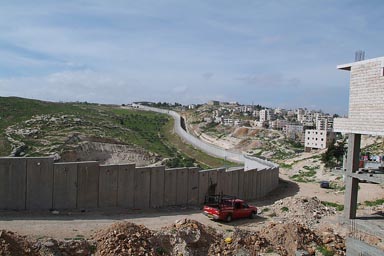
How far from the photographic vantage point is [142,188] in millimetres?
22250

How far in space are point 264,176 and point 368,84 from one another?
13.5 metres

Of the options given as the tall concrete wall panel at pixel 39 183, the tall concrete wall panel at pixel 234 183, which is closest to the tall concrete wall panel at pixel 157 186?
the tall concrete wall panel at pixel 39 183

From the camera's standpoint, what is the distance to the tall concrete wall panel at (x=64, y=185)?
19.1 metres

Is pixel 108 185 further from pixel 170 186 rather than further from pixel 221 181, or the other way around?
pixel 221 181

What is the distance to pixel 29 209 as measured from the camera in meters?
18.5

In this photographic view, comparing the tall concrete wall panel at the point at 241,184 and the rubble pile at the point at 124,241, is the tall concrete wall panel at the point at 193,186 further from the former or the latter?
the rubble pile at the point at 124,241

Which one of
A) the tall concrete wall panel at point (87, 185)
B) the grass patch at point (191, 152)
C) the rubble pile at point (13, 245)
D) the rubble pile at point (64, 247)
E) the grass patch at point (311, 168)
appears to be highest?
the tall concrete wall panel at point (87, 185)

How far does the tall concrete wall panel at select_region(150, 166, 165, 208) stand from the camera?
22.8 m

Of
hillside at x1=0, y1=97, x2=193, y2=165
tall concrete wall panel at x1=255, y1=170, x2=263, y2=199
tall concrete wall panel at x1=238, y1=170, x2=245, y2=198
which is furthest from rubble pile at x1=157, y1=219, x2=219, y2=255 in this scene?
hillside at x1=0, y1=97, x2=193, y2=165

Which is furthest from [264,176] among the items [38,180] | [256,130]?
[256,130]

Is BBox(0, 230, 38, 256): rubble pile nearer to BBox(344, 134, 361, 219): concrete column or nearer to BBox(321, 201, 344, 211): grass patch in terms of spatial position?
BBox(344, 134, 361, 219): concrete column

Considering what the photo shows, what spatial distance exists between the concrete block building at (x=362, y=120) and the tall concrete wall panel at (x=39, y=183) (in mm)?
15616

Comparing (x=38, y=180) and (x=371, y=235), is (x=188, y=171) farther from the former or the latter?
(x=371, y=235)

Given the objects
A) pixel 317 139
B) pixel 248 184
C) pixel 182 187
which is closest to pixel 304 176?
pixel 248 184
